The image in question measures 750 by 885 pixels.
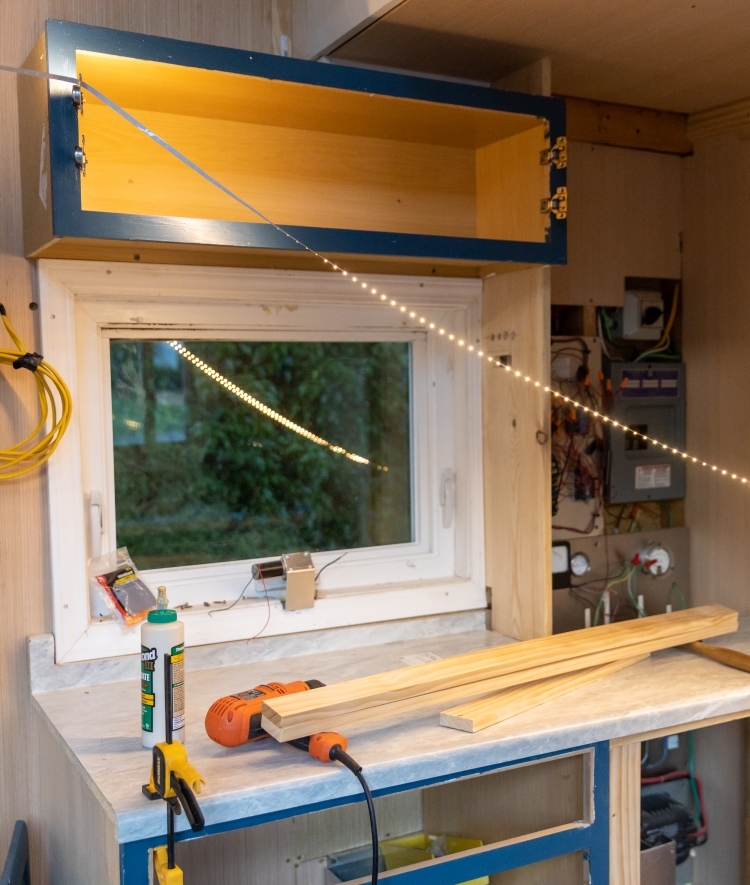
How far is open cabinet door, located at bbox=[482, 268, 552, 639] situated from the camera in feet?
6.71

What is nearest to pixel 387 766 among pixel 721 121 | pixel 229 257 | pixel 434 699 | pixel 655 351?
pixel 434 699

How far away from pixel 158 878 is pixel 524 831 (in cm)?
78

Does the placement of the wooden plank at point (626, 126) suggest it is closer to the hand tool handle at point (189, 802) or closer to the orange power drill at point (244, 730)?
the orange power drill at point (244, 730)

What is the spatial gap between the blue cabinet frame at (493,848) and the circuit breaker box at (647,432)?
1006 millimetres

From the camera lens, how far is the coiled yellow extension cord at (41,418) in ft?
5.63

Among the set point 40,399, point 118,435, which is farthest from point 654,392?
point 40,399

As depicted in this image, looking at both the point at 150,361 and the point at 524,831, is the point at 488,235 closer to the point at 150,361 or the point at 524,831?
the point at 150,361

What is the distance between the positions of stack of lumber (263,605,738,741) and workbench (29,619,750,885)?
0.04 meters

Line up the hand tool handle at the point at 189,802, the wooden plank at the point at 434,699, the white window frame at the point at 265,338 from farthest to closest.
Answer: the white window frame at the point at 265,338 < the wooden plank at the point at 434,699 < the hand tool handle at the point at 189,802

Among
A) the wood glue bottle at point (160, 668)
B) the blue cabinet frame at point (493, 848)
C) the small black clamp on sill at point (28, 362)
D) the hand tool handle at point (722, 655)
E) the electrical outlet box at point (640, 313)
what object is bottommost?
the blue cabinet frame at point (493, 848)

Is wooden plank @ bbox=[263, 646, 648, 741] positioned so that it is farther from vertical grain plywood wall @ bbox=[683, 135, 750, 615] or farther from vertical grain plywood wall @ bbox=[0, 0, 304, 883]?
vertical grain plywood wall @ bbox=[683, 135, 750, 615]

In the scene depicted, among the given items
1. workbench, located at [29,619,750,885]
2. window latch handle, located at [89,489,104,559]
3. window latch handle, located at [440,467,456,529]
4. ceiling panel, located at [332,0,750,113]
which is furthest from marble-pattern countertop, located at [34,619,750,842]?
ceiling panel, located at [332,0,750,113]

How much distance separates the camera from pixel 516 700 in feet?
5.34

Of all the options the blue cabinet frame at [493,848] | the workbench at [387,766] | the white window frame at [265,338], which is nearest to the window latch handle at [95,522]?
the white window frame at [265,338]
